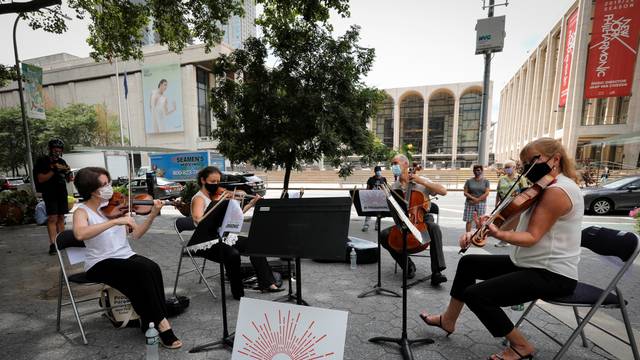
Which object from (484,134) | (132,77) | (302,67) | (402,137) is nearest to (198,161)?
(302,67)

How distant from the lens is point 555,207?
190 centimetres

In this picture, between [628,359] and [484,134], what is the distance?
8.47 metres

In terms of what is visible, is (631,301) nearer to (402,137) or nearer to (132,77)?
(132,77)

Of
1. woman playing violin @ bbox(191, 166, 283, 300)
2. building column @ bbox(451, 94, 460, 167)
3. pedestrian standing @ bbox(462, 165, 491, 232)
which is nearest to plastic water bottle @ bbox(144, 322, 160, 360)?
woman playing violin @ bbox(191, 166, 283, 300)

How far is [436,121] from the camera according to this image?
72.4 metres

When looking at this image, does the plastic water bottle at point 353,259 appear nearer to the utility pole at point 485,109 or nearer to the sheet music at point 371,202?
the sheet music at point 371,202

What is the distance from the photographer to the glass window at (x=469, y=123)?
6588 cm

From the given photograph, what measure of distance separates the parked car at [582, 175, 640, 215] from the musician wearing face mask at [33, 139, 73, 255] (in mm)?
13717

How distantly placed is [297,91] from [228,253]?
170 inches

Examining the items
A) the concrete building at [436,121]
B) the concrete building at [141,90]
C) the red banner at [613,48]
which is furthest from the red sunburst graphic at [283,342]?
the concrete building at [436,121]

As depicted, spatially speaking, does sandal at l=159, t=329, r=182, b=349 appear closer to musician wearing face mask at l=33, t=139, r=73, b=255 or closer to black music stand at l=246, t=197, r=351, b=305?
black music stand at l=246, t=197, r=351, b=305

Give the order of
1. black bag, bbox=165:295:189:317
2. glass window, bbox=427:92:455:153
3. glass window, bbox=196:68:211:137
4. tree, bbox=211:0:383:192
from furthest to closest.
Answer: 1. glass window, bbox=427:92:455:153
2. glass window, bbox=196:68:211:137
3. tree, bbox=211:0:383:192
4. black bag, bbox=165:295:189:317

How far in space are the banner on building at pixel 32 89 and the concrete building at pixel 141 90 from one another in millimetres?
23804

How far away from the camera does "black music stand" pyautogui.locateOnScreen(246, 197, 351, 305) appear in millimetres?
1879
